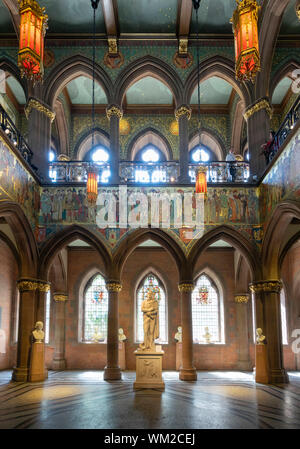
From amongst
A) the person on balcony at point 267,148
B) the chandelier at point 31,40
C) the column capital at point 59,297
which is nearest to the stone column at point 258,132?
the person on balcony at point 267,148

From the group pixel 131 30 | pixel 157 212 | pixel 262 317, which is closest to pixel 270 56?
pixel 131 30

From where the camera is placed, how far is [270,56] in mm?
17016

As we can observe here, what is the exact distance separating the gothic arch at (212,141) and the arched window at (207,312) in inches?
234

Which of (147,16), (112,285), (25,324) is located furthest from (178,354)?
(147,16)

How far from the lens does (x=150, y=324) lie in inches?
550

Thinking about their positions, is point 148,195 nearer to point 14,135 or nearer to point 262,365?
point 14,135

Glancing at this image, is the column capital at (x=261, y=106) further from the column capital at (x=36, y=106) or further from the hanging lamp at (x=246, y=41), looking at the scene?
the hanging lamp at (x=246, y=41)

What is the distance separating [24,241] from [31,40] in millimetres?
8399

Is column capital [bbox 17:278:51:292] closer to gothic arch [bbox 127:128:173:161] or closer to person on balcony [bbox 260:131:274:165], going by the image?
gothic arch [bbox 127:128:173:161]

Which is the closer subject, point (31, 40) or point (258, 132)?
point (31, 40)

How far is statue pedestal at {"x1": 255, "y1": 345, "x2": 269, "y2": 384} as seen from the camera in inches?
592

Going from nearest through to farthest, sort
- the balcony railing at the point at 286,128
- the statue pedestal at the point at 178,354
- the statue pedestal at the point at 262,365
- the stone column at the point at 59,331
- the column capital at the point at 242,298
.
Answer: the balcony railing at the point at 286,128, the statue pedestal at the point at 262,365, the statue pedestal at the point at 178,354, the stone column at the point at 59,331, the column capital at the point at 242,298

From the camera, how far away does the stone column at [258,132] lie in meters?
17.1
